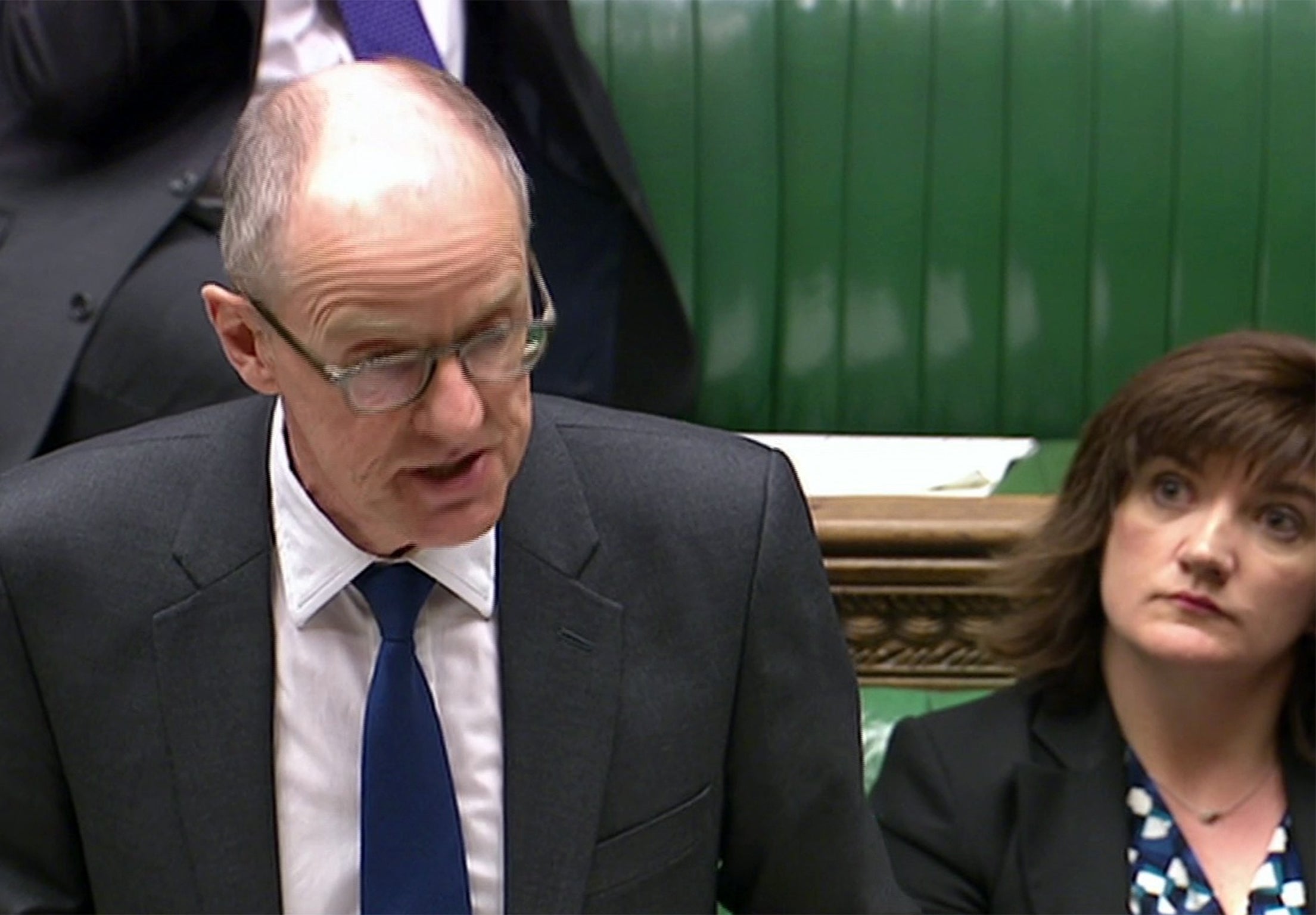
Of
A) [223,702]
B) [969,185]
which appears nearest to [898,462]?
[969,185]

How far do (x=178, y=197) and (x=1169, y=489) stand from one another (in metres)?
0.88

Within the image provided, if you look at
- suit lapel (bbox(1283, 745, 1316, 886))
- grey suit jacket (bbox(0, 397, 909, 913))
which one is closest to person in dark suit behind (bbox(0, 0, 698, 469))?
grey suit jacket (bbox(0, 397, 909, 913))

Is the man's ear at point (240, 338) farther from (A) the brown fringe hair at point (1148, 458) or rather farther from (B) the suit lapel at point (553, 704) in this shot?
(A) the brown fringe hair at point (1148, 458)

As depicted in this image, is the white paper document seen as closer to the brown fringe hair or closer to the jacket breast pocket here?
the brown fringe hair

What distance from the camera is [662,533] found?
3.70ft

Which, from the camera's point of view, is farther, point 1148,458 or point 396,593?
point 1148,458

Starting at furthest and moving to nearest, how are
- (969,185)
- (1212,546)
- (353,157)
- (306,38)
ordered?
(969,185), (306,38), (1212,546), (353,157)

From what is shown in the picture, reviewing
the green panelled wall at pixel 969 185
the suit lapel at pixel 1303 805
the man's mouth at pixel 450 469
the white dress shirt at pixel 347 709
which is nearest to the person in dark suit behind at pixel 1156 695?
the suit lapel at pixel 1303 805

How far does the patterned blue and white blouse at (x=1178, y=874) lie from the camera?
146 cm

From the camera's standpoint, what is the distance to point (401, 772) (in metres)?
1.10

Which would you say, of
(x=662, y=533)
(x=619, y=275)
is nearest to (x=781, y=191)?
(x=619, y=275)

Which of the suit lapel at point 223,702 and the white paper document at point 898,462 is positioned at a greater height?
the suit lapel at point 223,702

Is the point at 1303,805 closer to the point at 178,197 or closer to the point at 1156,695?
the point at 1156,695

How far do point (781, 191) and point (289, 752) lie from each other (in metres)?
1.36
